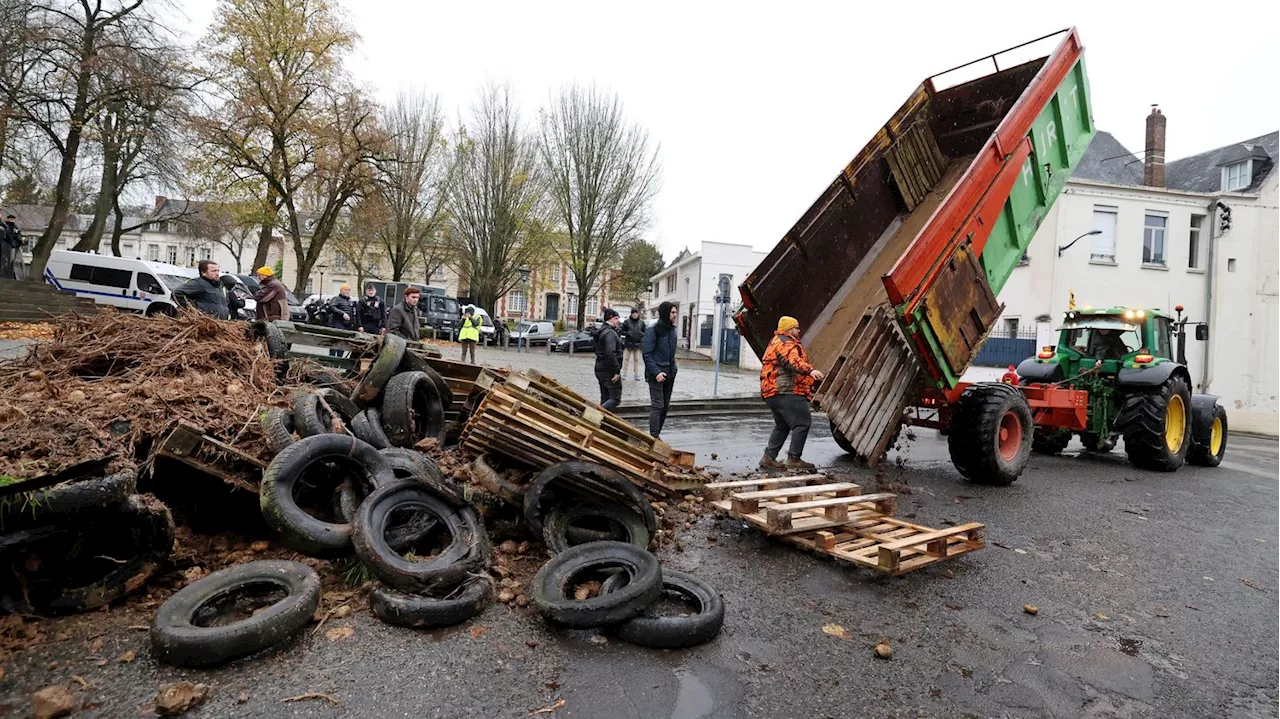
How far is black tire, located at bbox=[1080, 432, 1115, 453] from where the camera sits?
9.87m

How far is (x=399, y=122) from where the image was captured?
31922mm

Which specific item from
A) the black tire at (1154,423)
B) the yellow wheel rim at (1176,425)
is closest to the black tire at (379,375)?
the black tire at (1154,423)

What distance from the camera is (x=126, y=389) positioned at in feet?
13.8

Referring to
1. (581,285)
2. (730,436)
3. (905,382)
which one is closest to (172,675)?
(905,382)

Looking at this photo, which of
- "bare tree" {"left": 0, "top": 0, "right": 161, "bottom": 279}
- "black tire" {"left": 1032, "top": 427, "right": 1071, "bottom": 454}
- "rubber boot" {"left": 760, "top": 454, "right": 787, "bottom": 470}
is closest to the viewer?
"rubber boot" {"left": 760, "top": 454, "right": 787, "bottom": 470}

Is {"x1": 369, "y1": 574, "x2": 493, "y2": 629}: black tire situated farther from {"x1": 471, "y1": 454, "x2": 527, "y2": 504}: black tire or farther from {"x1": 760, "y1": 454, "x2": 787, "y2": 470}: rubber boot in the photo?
{"x1": 760, "y1": 454, "x2": 787, "y2": 470}: rubber boot

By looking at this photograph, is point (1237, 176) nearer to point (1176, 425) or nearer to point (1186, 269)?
point (1186, 269)

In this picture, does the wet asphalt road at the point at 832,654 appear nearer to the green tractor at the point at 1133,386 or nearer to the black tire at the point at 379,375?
the black tire at the point at 379,375

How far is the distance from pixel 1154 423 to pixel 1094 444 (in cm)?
224

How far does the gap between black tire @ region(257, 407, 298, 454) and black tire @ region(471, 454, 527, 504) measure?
3.79ft

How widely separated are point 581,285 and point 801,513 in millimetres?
29904

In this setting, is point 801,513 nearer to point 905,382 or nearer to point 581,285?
point 905,382

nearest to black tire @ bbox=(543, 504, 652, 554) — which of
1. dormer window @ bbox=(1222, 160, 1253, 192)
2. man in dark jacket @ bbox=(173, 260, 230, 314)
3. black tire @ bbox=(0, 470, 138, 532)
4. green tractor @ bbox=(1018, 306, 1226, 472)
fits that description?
black tire @ bbox=(0, 470, 138, 532)

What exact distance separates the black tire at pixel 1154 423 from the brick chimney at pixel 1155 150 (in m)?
21.3
